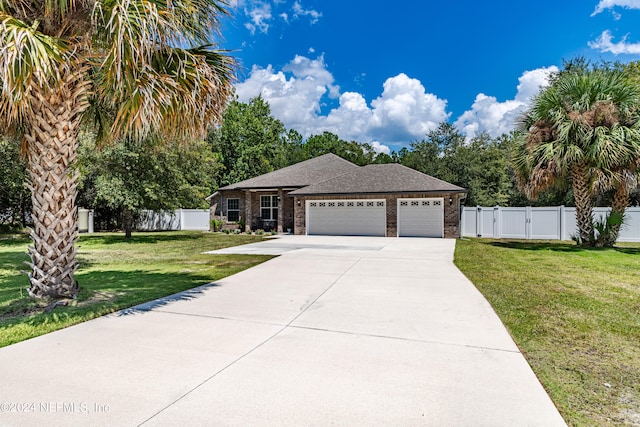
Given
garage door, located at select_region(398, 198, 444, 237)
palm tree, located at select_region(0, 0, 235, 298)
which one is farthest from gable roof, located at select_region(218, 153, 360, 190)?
palm tree, located at select_region(0, 0, 235, 298)

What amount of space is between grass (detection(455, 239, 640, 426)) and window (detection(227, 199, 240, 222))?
57.8 ft

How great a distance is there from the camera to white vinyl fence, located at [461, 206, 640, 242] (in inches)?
675

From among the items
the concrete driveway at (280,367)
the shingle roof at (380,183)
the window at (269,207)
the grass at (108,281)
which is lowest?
the concrete driveway at (280,367)

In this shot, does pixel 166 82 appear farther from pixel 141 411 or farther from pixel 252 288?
pixel 141 411

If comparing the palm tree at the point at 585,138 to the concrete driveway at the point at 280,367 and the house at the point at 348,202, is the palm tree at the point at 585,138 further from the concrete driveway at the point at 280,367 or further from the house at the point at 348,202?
the concrete driveway at the point at 280,367

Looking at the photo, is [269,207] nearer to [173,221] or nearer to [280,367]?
[173,221]

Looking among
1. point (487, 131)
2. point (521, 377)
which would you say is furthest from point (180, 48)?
point (487, 131)

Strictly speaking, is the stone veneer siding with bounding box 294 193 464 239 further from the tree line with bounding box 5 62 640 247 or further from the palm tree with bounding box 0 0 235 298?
the palm tree with bounding box 0 0 235 298

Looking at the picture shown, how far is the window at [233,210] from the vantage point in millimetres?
24881

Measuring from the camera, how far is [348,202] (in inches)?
786

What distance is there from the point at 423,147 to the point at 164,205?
29.1 metres

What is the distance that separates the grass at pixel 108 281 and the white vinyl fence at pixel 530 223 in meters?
13.7

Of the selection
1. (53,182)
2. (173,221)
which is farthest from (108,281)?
(173,221)

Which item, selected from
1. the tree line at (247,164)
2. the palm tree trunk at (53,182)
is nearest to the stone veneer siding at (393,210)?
the tree line at (247,164)
